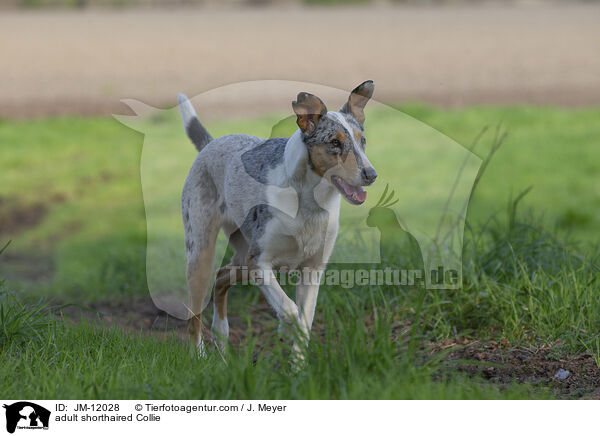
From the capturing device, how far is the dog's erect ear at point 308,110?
13.0 ft

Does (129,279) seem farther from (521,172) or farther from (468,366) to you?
(521,172)

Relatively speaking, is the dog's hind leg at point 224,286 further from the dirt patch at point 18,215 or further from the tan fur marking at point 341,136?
the dirt patch at point 18,215

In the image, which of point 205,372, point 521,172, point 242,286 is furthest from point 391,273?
point 521,172

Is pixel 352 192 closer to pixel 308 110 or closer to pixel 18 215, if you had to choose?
pixel 308 110

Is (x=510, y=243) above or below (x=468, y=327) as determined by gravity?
above

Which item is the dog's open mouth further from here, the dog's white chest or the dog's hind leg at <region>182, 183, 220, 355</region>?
the dog's hind leg at <region>182, 183, 220, 355</region>

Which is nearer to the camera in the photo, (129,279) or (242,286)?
(242,286)

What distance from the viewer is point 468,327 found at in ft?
17.1

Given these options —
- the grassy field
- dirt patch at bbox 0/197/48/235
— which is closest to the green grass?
the grassy field

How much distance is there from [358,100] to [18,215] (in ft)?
22.4

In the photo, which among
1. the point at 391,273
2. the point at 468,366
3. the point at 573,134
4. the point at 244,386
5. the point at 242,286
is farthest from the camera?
the point at 573,134

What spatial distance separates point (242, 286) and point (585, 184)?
5.40 metres

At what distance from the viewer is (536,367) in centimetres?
451
